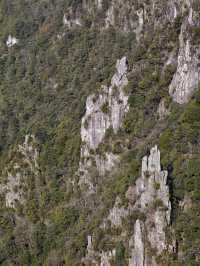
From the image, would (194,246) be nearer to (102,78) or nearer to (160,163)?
(160,163)

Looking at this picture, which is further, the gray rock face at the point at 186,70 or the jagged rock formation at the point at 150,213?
the gray rock face at the point at 186,70

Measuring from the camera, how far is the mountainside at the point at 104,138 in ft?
177

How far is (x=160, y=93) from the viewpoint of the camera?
64.5m

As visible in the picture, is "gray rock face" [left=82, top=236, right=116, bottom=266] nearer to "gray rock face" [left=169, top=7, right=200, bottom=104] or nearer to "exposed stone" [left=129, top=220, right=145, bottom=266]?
"exposed stone" [left=129, top=220, right=145, bottom=266]

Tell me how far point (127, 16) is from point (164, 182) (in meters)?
32.9

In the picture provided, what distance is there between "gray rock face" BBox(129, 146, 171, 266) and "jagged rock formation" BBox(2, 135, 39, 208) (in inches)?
1167

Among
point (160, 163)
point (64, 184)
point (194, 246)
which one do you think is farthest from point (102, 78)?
→ point (194, 246)

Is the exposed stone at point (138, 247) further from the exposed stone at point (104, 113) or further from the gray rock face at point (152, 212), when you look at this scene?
the exposed stone at point (104, 113)

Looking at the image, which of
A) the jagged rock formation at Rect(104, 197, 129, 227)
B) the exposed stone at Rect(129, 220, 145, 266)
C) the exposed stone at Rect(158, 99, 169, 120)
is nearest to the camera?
the exposed stone at Rect(129, 220, 145, 266)

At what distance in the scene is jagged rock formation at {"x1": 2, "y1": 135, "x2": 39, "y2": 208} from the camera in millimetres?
82312

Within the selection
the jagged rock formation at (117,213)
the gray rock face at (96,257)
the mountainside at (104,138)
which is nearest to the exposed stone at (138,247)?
the mountainside at (104,138)

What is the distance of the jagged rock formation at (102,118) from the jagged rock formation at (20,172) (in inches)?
452

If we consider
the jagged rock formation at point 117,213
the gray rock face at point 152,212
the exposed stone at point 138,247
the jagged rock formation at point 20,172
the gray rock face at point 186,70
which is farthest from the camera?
the jagged rock formation at point 20,172

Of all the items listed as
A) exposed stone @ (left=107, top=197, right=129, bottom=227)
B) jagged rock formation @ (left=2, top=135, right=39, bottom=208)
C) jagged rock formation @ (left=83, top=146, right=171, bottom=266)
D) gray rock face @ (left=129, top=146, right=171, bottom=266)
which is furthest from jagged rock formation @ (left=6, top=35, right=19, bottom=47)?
gray rock face @ (left=129, top=146, right=171, bottom=266)
